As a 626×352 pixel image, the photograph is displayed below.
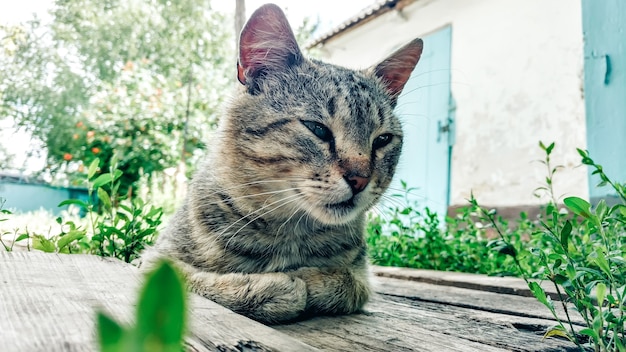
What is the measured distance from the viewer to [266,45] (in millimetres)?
1902

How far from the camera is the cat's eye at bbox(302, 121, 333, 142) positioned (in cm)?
175

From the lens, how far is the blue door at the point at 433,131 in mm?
5871

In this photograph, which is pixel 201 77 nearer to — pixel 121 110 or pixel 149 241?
pixel 121 110

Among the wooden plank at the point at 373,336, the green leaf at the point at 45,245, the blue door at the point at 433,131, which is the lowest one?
the wooden plank at the point at 373,336

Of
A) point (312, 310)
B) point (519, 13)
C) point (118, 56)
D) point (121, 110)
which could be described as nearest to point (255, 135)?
point (312, 310)

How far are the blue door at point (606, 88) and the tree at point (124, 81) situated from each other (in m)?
8.18

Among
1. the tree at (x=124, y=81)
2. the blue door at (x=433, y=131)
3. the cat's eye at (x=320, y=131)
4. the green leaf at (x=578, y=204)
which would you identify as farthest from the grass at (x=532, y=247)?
the tree at (x=124, y=81)

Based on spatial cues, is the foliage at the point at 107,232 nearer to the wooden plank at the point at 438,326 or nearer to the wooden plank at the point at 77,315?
the wooden plank at the point at 77,315

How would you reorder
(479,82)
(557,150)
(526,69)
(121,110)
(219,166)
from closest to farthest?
(219,166) < (557,150) < (526,69) < (479,82) < (121,110)

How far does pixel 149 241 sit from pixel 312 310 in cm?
156

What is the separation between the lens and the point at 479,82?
18.3ft

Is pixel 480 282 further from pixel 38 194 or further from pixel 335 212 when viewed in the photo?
pixel 38 194

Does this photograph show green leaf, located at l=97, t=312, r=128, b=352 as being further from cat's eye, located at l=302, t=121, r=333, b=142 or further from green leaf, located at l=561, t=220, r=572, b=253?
cat's eye, located at l=302, t=121, r=333, b=142

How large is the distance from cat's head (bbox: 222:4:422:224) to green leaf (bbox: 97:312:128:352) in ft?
4.34
